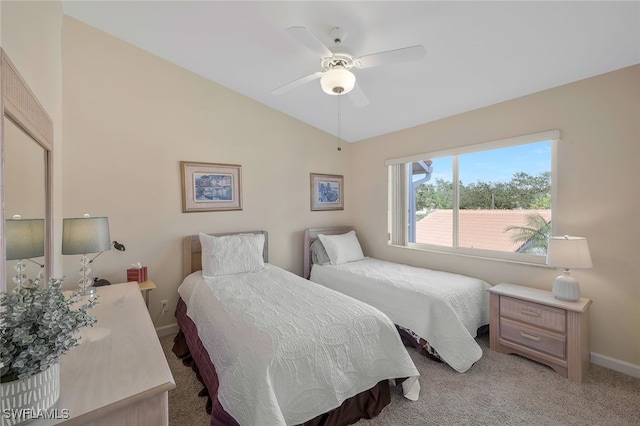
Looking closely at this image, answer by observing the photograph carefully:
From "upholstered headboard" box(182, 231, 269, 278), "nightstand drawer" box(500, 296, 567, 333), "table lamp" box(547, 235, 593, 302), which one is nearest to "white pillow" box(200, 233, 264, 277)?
Result: "upholstered headboard" box(182, 231, 269, 278)

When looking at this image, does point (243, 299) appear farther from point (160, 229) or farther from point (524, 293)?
point (524, 293)

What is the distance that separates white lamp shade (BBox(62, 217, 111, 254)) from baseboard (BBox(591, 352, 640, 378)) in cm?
389

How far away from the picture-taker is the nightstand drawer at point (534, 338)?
220 centimetres

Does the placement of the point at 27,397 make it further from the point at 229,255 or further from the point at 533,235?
the point at 533,235

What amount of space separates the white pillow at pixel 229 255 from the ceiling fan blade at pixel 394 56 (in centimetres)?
205

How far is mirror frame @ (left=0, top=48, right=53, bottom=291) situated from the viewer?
1.01 metres

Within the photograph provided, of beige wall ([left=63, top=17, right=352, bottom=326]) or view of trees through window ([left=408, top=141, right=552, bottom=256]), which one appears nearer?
beige wall ([left=63, top=17, right=352, bottom=326])

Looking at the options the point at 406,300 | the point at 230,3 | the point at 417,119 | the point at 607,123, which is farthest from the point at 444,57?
the point at 406,300

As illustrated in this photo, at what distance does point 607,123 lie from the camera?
225 centimetres

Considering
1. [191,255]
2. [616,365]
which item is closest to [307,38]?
[191,255]

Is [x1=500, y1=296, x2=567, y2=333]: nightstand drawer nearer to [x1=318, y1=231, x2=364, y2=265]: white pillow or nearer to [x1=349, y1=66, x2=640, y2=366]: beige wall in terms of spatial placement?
Result: [x1=349, y1=66, x2=640, y2=366]: beige wall

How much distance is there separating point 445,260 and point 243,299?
238cm

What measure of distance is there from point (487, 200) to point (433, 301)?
4.61 feet

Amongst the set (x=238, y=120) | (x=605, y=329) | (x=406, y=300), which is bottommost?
(x=605, y=329)
